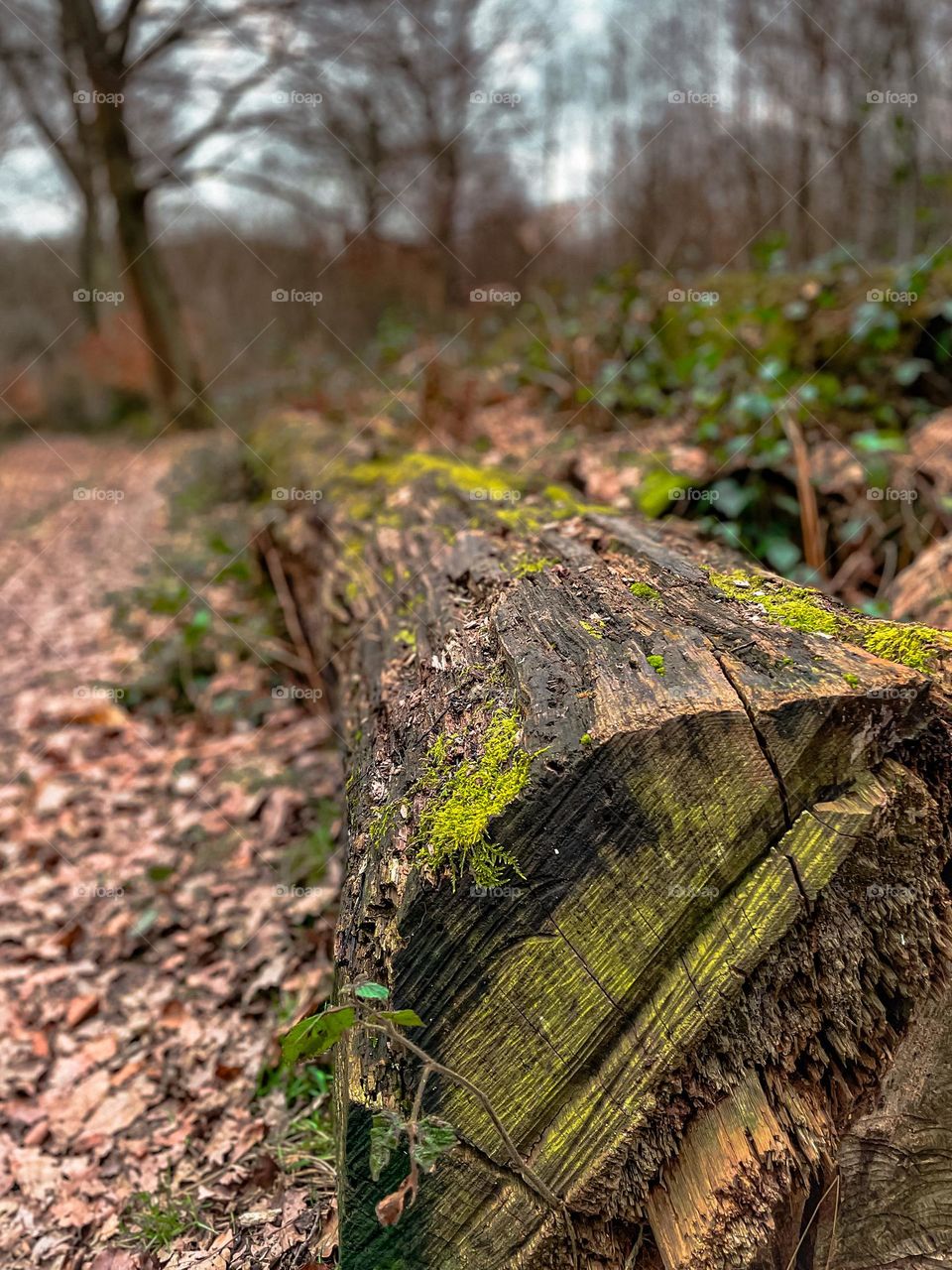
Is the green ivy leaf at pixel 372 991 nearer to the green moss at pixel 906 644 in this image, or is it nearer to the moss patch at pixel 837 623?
the moss patch at pixel 837 623

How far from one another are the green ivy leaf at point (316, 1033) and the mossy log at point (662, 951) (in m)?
0.09

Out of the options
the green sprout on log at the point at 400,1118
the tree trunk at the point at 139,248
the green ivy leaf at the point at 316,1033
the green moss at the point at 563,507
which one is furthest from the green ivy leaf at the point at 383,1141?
the tree trunk at the point at 139,248

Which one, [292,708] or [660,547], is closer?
[660,547]

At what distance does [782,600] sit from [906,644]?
0.27 meters

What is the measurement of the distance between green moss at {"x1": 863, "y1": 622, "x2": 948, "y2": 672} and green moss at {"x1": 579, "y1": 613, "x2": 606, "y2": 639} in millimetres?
483

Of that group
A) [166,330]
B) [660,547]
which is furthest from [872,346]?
[166,330]

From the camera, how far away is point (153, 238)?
36.6ft

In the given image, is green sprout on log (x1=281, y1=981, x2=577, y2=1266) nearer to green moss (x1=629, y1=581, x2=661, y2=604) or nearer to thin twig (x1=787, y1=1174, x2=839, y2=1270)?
thin twig (x1=787, y1=1174, x2=839, y2=1270)

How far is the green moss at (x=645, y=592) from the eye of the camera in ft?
5.70

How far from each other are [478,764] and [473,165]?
44.9 ft

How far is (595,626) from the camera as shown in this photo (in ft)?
5.41

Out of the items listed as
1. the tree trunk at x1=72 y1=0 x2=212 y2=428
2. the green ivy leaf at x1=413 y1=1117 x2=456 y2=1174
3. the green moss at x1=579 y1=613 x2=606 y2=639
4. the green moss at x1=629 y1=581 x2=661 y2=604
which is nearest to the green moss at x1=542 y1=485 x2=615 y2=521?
the green moss at x1=629 y1=581 x2=661 y2=604

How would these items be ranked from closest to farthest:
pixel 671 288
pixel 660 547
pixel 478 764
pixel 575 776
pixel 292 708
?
pixel 575 776 < pixel 478 764 < pixel 660 547 < pixel 292 708 < pixel 671 288

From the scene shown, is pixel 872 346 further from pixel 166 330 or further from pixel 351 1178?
pixel 166 330
